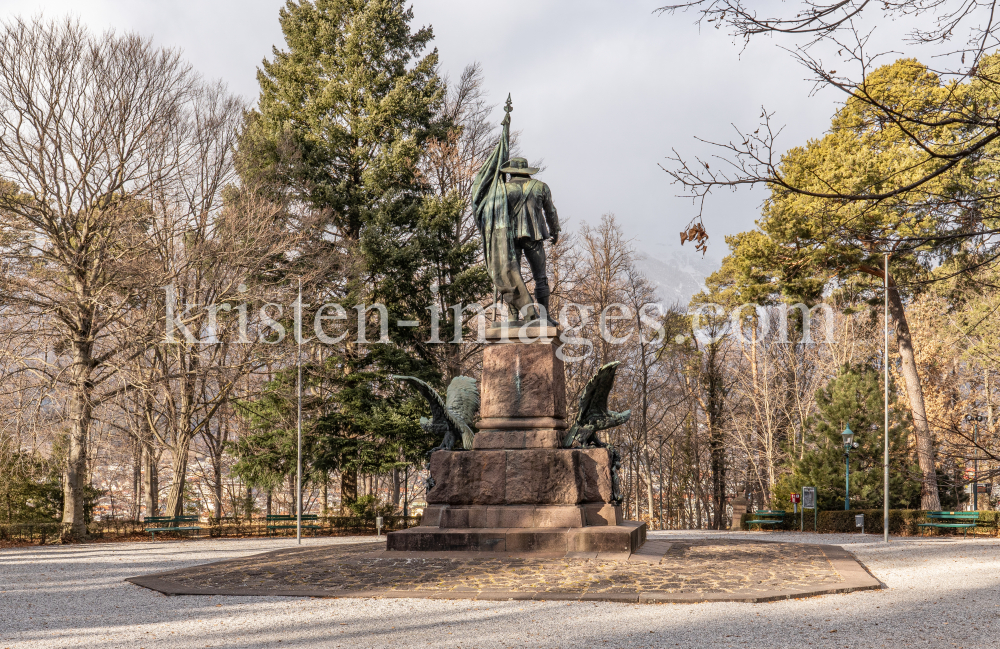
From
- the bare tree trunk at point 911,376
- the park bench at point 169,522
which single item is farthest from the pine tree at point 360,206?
the bare tree trunk at point 911,376

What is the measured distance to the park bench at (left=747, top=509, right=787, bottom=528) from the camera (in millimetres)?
25984

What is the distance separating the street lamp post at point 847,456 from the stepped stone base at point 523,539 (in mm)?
14028

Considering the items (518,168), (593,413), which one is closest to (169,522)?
(593,413)

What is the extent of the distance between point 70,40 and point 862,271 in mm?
21968

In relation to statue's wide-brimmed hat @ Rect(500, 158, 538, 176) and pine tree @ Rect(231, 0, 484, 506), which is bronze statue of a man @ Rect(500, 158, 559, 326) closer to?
statue's wide-brimmed hat @ Rect(500, 158, 538, 176)

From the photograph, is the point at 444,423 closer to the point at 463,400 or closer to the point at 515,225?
the point at 463,400

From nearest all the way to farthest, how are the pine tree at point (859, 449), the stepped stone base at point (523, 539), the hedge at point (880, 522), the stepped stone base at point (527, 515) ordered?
1. the stepped stone base at point (523, 539)
2. the stepped stone base at point (527, 515)
3. the hedge at point (880, 522)
4. the pine tree at point (859, 449)

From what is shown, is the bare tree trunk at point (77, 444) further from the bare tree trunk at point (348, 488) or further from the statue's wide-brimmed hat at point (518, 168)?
the statue's wide-brimmed hat at point (518, 168)

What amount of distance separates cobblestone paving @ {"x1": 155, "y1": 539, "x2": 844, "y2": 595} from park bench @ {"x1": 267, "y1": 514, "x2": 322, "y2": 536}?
449 inches

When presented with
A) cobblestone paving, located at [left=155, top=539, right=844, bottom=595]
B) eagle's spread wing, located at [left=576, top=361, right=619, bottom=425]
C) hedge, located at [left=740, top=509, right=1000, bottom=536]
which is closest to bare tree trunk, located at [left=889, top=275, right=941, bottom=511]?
hedge, located at [left=740, top=509, right=1000, bottom=536]

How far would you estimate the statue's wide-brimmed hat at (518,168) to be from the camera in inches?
518

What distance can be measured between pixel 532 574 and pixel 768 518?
18994 millimetres

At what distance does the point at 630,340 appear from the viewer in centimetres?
3484

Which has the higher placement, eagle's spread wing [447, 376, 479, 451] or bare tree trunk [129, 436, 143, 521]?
eagle's spread wing [447, 376, 479, 451]
